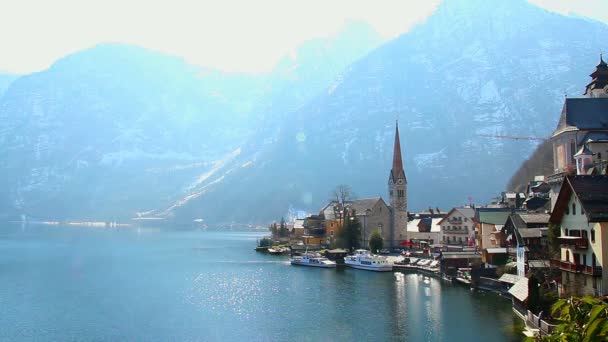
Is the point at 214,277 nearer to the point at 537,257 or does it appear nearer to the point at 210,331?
the point at 210,331

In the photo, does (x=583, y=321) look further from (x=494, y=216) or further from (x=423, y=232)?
(x=423, y=232)

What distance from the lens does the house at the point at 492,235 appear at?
7038cm

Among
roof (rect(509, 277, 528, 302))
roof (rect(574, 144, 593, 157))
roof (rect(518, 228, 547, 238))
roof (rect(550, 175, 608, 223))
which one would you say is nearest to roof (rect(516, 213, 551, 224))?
roof (rect(518, 228, 547, 238))

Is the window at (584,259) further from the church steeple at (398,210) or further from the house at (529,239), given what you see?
the church steeple at (398,210)

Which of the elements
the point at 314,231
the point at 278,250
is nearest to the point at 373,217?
the point at 314,231

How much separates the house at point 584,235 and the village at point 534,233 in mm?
64

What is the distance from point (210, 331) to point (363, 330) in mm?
11547

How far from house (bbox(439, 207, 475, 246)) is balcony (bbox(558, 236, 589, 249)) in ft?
201

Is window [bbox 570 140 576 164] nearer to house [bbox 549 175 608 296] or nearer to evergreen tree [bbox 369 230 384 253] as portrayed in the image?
house [bbox 549 175 608 296]

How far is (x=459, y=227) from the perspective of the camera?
108 meters

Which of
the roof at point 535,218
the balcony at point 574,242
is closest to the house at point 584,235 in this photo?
the balcony at point 574,242

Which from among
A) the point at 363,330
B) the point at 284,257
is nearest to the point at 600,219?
the point at 363,330

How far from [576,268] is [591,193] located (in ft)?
17.8

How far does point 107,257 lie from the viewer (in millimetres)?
114875
